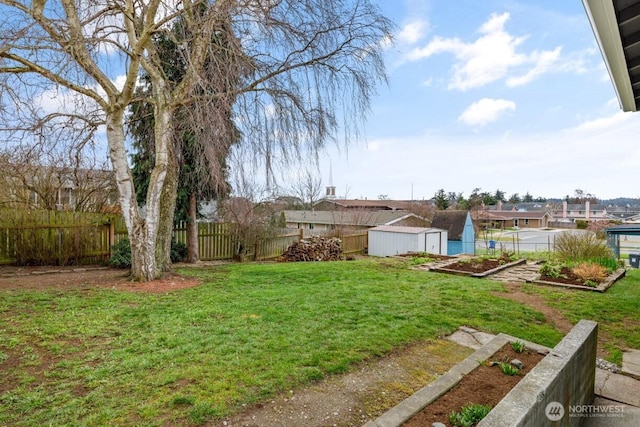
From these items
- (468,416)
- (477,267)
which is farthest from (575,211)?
(468,416)

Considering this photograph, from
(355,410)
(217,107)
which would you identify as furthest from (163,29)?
(355,410)

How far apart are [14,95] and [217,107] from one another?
3.51 meters

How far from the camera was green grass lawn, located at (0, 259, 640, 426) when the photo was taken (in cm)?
235

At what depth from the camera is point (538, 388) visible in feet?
5.88

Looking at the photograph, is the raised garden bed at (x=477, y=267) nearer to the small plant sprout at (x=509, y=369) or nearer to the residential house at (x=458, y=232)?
the small plant sprout at (x=509, y=369)

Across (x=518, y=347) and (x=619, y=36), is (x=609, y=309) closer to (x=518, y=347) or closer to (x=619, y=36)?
(x=518, y=347)

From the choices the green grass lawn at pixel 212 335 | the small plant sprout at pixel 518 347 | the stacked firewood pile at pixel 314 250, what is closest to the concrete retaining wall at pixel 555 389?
the small plant sprout at pixel 518 347

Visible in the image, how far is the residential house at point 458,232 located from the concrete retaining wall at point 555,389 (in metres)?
16.0

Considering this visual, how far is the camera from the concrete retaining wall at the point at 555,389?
5.24 feet

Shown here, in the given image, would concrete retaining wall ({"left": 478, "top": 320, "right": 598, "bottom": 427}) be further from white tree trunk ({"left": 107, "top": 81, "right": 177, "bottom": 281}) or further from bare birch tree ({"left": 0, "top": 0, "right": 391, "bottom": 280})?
white tree trunk ({"left": 107, "top": 81, "right": 177, "bottom": 281})

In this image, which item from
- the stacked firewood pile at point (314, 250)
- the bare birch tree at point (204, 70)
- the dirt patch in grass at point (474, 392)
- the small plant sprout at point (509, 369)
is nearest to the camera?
the dirt patch in grass at point (474, 392)

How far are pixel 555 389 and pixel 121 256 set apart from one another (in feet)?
30.9

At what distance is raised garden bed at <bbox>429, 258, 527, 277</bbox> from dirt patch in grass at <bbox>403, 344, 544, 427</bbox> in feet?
19.1

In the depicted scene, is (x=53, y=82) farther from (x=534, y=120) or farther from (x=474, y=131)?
(x=474, y=131)
